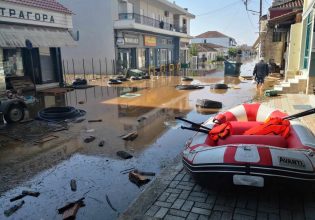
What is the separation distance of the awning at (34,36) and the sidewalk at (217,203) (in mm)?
11997

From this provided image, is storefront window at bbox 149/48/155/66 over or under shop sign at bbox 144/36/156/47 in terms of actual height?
under

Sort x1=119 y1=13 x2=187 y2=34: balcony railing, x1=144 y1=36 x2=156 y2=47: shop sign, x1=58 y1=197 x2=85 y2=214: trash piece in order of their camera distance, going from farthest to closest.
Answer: x1=144 y1=36 x2=156 y2=47: shop sign
x1=119 y1=13 x2=187 y2=34: balcony railing
x1=58 y1=197 x2=85 y2=214: trash piece

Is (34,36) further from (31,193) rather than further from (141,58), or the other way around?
(141,58)

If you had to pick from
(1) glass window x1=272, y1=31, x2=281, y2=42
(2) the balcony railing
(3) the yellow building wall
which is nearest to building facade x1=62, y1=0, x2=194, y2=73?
(2) the balcony railing

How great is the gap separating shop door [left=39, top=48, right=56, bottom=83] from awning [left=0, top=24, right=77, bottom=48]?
1.41 m

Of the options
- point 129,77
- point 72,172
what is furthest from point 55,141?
point 129,77

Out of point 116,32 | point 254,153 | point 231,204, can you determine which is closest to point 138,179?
point 231,204

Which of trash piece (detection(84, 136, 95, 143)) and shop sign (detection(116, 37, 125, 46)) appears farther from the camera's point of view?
shop sign (detection(116, 37, 125, 46))

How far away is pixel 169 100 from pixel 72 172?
326 inches

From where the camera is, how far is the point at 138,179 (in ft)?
17.2

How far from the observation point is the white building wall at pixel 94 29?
2638 cm

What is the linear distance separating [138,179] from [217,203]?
1.63 meters

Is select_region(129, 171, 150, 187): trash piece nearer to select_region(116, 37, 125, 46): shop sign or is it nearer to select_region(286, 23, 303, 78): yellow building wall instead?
select_region(286, 23, 303, 78): yellow building wall

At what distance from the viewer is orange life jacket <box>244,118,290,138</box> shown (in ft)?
16.4
